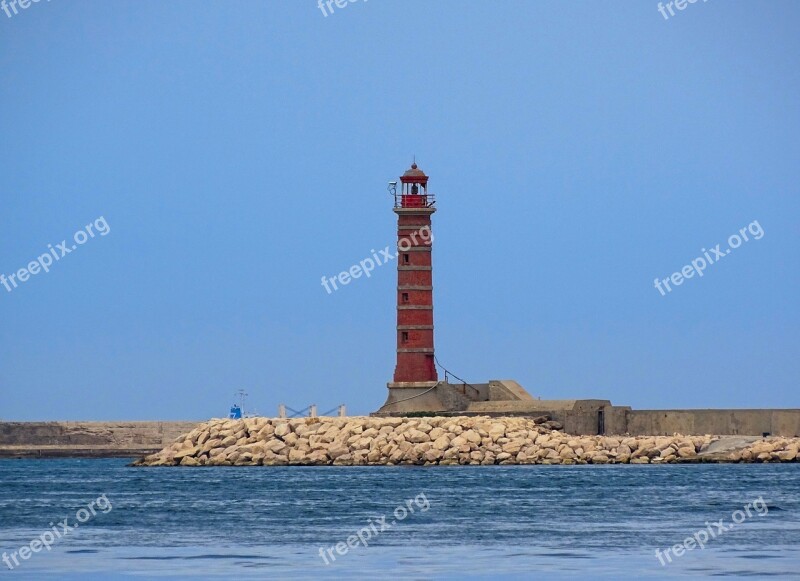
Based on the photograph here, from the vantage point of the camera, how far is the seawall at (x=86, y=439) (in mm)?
67125

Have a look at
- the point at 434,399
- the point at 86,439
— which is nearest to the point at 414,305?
A: the point at 434,399

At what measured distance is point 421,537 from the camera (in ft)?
81.0

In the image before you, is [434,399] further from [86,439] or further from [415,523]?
[415,523]

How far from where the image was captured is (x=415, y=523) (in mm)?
27266

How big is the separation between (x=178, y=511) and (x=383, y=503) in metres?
3.94

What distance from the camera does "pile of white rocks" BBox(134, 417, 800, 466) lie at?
154 feet

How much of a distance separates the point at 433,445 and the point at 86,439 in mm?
24744

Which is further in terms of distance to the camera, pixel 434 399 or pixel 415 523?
pixel 434 399

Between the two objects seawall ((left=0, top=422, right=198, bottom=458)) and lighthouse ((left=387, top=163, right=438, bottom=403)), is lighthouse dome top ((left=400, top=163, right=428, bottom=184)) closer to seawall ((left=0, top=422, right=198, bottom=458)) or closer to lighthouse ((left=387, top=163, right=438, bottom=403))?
lighthouse ((left=387, top=163, right=438, bottom=403))

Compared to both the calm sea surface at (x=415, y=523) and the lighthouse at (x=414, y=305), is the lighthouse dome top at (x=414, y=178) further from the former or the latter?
the calm sea surface at (x=415, y=523)

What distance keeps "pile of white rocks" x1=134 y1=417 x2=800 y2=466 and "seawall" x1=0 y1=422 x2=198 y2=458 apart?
16.9 meters

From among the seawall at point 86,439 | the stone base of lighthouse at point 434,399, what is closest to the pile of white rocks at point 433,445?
the stone base of lighthouse at point 434,399

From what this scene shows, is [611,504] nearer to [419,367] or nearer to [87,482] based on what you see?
[87,482]

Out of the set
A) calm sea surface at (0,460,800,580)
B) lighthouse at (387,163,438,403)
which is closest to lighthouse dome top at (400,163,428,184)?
lighthouse at (387,163,438,403)
